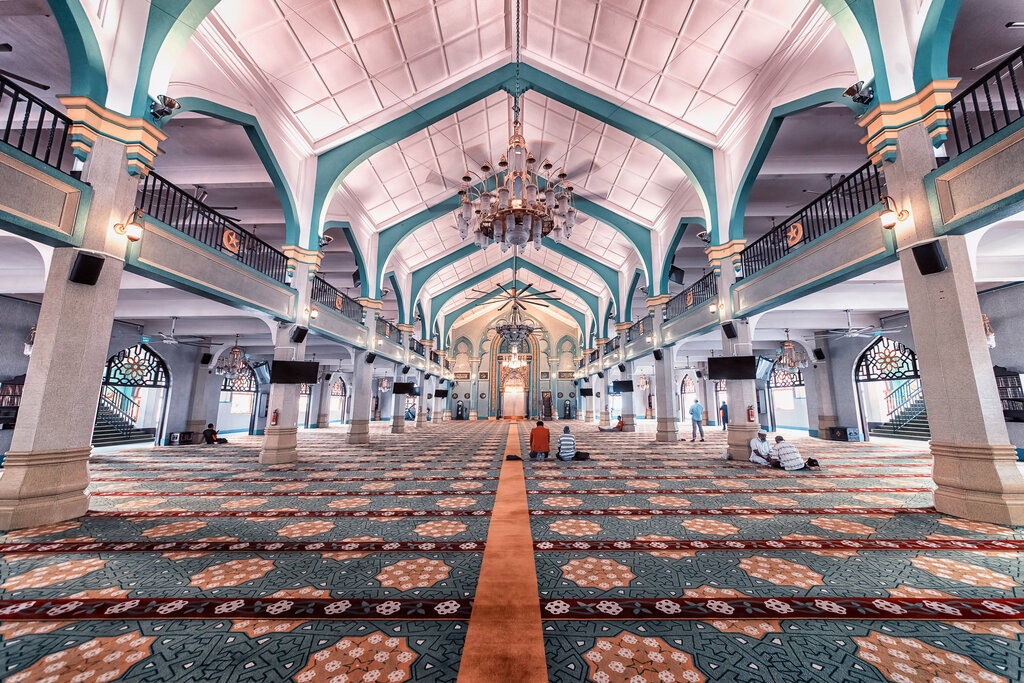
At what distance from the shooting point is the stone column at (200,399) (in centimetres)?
1045

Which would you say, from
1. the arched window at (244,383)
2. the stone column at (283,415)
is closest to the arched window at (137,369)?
the arched window at (244,383)

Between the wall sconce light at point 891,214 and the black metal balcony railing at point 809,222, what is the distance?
485 millimetres

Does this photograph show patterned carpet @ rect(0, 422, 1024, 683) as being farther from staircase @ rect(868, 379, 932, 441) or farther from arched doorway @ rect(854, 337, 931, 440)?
staircase @ rect(868, 379, 932, 441)

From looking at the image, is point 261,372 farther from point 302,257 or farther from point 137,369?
point 302,257

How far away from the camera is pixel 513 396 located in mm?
24109

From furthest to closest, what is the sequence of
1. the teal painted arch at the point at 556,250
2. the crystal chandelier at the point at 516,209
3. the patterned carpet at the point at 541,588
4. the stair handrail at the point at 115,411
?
1. the teal painted arch at the point at 556,250
2. the stair handrail at the point at 115,411
3. the crystal chandelier at the point at 516,209
4. the patterned carpet at the point at 541,588

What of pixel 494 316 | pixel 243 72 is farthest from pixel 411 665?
pixel 494 316

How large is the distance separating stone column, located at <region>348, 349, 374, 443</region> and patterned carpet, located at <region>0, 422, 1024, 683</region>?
5332 mm

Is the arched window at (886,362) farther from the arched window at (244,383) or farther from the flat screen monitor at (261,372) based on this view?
the arched window at (244,383)

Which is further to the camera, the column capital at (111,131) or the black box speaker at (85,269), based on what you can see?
the column capital at (111,131)

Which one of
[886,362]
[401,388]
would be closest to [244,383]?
[401,388]

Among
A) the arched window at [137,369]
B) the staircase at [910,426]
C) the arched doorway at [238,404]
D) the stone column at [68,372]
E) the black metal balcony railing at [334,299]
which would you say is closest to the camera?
the stone column at [68,372]

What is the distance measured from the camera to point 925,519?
3139 mm

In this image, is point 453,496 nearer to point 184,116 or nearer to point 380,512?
point 380,512
